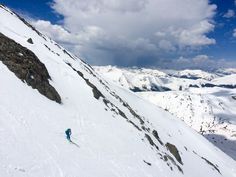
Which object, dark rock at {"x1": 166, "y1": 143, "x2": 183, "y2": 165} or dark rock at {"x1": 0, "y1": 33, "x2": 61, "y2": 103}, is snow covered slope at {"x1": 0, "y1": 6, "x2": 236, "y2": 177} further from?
dark rock at {"x1": 166, "y1": 143, "x2": 183, "y2": 165}

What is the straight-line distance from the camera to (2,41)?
48.0 metres

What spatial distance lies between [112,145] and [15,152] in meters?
18.0

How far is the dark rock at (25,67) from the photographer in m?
43.8

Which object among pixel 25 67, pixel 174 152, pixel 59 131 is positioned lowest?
pixel 59 131

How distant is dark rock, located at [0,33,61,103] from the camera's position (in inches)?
1724

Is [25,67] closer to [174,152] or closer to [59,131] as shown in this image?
[59,131]

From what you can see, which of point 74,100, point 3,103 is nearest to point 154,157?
point 74,100

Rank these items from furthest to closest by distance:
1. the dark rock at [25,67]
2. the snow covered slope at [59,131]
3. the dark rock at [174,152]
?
the dark rock at [174,152]
the dark rock at [25,67]
the snow covered slope at [59,131]

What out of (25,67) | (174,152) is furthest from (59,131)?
(174,152)

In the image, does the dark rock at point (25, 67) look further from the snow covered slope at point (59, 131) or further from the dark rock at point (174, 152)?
the dark rock at point (174, 152)

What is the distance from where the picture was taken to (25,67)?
149 ft

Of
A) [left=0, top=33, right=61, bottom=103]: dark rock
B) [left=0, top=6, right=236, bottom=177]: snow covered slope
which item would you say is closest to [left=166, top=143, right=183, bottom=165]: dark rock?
[left=0, top=6, right=236, bottom=177]: snow covered slope

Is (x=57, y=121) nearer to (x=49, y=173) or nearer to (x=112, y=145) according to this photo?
(x=112, y=145)

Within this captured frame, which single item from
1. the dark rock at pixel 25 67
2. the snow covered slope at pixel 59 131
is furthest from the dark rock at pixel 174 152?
the dark rock at pixel 25 67
